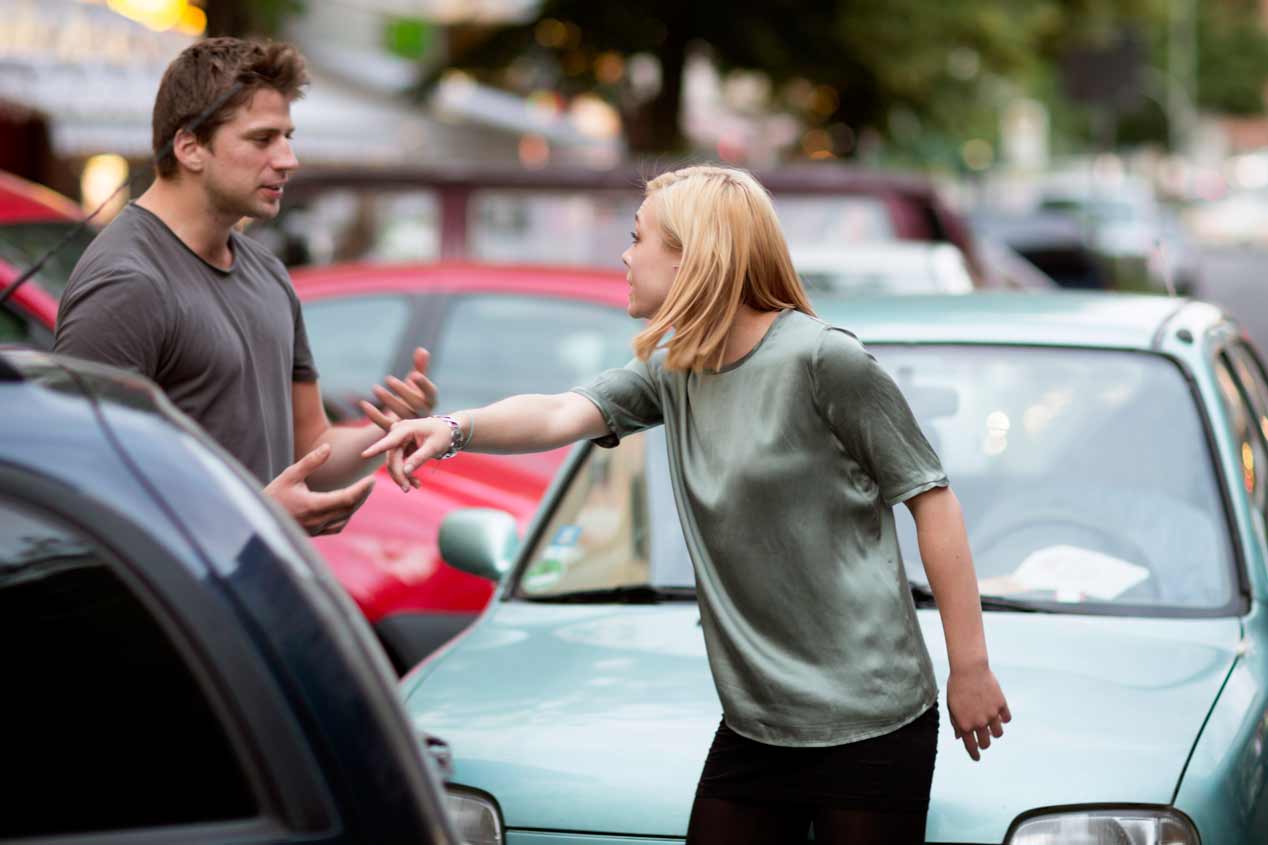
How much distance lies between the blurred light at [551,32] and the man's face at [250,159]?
1656 centimetres

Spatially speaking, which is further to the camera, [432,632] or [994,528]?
[432,632]

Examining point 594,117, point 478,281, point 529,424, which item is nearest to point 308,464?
point 529,424

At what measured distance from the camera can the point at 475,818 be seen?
3258 millimetres

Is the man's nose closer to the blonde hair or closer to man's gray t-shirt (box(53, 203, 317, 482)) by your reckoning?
man's gray t-shirt (box(53, 203, 317, 482))

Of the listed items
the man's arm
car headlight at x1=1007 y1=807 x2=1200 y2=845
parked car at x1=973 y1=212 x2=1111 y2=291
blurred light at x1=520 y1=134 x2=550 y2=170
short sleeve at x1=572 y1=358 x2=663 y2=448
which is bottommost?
parked car at x1=973 y1=212 x2=1111 y2=291

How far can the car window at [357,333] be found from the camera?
7.09 m

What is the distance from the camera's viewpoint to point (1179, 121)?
7162cm

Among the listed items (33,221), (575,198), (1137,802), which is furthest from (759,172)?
(1137,802)

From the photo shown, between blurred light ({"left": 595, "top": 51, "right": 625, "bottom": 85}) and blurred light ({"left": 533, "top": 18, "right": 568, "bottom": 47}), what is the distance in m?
0.44

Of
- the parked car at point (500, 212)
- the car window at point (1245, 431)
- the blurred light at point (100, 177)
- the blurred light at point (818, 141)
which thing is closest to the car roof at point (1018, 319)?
the car window at point (1245, 431)

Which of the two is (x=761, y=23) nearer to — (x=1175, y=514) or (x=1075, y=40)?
(x=1075, y=40)

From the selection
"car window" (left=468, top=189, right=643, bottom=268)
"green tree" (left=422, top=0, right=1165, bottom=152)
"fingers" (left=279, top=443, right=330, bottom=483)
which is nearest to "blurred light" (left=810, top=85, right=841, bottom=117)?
"green tree" (left=422, top=0, right=1165, bottom=152)

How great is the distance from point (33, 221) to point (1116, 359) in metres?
4.02

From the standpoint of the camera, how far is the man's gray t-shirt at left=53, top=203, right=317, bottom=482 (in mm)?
3082
